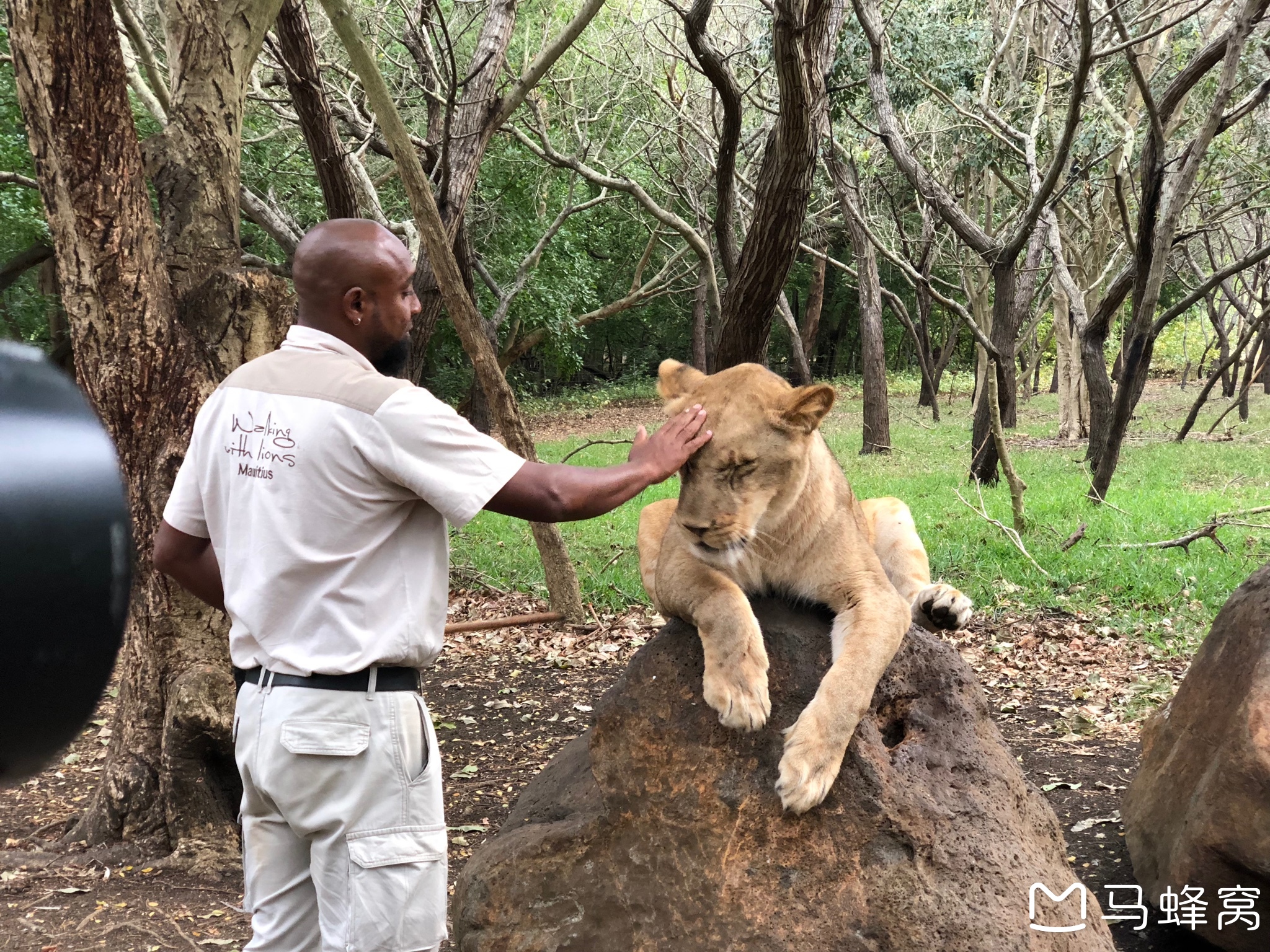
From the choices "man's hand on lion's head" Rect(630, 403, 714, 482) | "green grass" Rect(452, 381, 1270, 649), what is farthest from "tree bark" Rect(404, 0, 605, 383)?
"man's hand on lion's head" Rect(630, 403, 714, 482)

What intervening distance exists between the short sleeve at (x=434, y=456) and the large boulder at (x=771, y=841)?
121 cm

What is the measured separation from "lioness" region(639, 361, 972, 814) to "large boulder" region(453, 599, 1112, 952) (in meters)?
0.17

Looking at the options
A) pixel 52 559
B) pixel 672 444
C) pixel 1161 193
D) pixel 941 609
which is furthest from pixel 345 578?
pixel 1161 193

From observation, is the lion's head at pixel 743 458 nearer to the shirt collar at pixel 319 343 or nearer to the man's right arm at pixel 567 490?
the man's right arm at pixel 567 490

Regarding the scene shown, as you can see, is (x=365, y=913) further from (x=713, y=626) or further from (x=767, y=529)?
(x=767, y=529)

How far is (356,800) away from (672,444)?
1435 mm

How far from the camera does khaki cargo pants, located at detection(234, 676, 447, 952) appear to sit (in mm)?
3027

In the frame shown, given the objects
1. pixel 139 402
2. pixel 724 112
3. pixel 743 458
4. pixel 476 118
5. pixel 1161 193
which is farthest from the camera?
pixel 1161 193

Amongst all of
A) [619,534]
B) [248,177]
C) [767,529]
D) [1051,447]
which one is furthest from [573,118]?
[767,529]

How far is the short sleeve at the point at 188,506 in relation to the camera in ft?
11.0

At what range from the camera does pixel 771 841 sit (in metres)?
3.60

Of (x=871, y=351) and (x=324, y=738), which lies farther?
(x=871, y=351)

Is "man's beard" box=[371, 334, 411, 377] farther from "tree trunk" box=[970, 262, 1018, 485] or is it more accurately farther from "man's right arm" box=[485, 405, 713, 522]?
"tree trunk" box=[970, 262, 1018, 485]

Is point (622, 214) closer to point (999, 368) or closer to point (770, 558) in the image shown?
point (999, 368)
